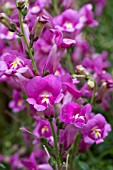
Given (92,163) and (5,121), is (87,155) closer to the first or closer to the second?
(92,163)

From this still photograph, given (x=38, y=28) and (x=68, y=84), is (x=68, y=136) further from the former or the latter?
(x=38, y=28)

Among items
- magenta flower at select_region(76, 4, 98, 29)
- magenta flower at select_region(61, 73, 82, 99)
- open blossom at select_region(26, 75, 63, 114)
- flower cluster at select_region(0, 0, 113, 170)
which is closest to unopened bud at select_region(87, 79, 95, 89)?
flower cluster at select_region(0, 0, 113, 170)

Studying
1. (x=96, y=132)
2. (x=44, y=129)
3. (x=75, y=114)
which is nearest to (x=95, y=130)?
(x=96, y=132)

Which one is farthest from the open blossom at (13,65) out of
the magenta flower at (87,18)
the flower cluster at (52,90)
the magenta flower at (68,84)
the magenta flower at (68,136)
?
the magenta flower at (87,18)

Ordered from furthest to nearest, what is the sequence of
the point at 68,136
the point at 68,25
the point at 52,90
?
the point at 68,25
the point at 68,136
the point at 52,90

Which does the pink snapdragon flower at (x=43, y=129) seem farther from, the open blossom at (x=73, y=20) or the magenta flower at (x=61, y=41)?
the open blossom at (x=73, y=20)
